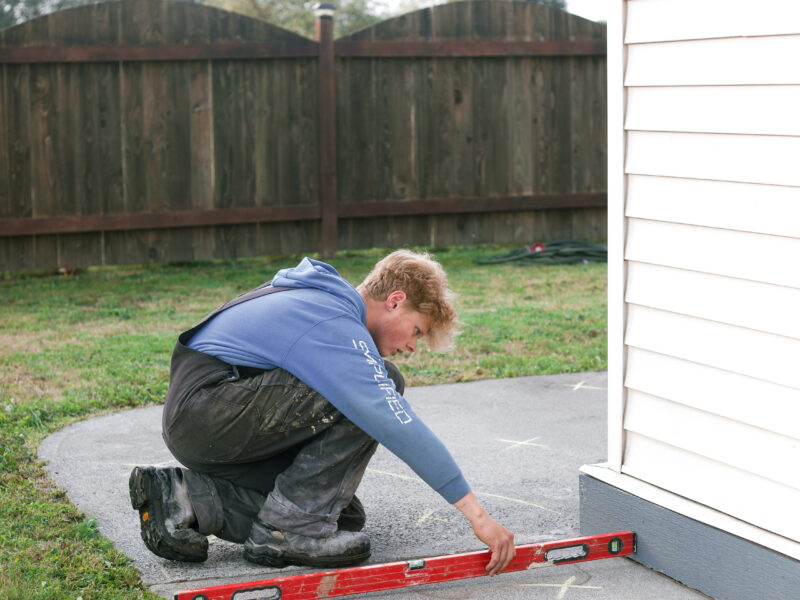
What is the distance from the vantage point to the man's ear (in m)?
2.95

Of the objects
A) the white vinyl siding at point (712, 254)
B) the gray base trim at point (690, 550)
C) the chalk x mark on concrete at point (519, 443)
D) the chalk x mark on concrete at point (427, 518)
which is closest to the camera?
the white vinyl siding at point (712, 254)

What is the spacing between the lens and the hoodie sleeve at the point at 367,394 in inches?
Answer: 102

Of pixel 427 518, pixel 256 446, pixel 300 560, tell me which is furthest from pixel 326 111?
pixel 300 560

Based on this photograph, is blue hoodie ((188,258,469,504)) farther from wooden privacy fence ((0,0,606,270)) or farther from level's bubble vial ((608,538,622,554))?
wooden privacy fence ((0,0,606,270))

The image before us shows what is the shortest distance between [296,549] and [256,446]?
307 millimetres

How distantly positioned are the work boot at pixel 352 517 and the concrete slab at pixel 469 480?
0.26 ft

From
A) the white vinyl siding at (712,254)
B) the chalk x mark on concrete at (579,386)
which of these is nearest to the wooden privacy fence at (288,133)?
the chalk x mark on concrete at (579,386)

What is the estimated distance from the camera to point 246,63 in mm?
8938

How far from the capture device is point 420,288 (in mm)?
2949

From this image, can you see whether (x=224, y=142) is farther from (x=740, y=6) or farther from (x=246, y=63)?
(x=740, y=6)

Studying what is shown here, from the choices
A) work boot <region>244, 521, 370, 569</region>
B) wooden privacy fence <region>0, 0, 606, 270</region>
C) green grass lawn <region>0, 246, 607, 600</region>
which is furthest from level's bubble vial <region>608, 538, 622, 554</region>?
wooden privacy fence <region>0, 0, 606, 270</region>

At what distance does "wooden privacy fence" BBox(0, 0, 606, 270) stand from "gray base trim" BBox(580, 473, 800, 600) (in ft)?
20.5

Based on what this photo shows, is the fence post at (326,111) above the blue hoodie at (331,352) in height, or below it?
above

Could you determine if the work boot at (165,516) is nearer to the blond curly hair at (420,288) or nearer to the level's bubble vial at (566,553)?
the blond curly hair at (420,288)
